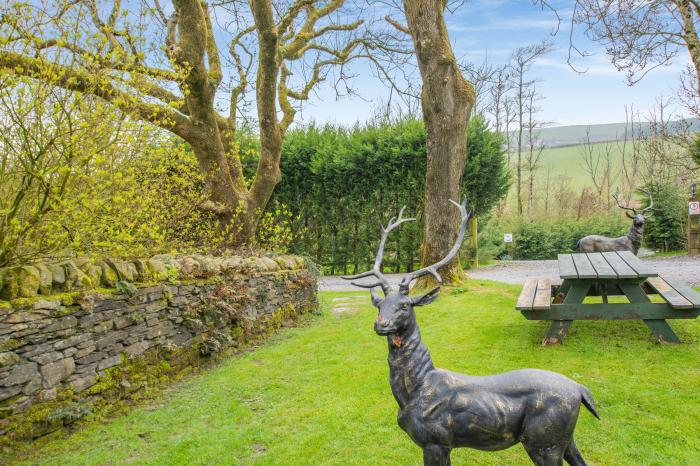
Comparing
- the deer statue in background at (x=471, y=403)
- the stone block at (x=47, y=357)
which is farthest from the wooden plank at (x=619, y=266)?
the stone block at (x=47, y=357)

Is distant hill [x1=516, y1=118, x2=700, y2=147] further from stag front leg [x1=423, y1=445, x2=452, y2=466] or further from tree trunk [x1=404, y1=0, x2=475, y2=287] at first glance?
stag front leg [x1=423, y1=445, x2=452, y2=466]

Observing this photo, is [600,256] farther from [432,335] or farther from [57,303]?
[57,303]

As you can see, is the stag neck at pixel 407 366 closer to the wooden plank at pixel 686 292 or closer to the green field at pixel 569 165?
the wooden plank at pixel 686 292

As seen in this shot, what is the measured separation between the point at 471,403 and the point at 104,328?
3844 mm

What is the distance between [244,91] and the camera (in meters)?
11.9

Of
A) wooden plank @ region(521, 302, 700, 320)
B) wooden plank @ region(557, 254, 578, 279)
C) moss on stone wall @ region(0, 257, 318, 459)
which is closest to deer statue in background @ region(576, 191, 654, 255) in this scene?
wooden plank @ region(557, 254, 578, 279)

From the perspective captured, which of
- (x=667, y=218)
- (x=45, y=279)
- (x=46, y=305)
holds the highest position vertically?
(x=667, y=218)

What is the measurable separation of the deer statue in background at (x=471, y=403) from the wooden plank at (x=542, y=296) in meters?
2.78

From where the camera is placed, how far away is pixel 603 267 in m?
5.51

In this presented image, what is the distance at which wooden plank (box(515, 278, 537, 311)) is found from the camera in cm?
499

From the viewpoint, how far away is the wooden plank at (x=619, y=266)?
4875mm

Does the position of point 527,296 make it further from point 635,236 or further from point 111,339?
point 111,339

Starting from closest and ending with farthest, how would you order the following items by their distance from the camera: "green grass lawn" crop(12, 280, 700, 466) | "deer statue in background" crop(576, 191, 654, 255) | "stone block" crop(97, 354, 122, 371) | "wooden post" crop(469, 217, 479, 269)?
"green grass lawn" crop(12, 280, 700, 466) < "stone block" crop(97, 354, 122, 371) < "deer statue in background" crop(576, 191, 654, 255) < "wooden post" crop(469, 217, 479, 269)

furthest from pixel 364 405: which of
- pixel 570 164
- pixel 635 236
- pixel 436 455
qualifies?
pixel 570 164
